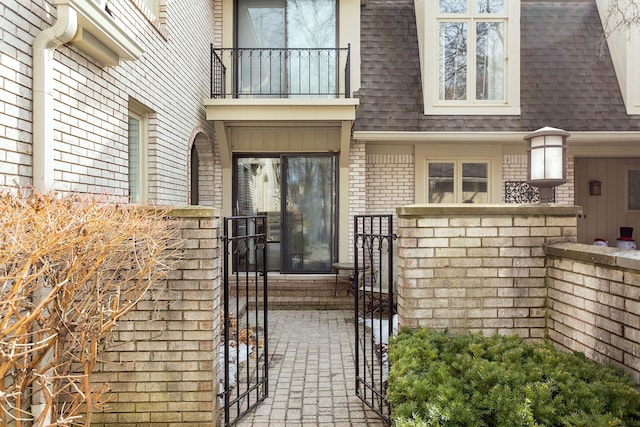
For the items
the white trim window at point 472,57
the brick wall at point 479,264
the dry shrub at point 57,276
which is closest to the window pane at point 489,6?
the white trim window at point 472,57

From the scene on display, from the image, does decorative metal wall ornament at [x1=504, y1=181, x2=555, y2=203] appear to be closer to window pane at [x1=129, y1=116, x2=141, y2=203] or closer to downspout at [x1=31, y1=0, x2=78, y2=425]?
window pane at [x1=129, y1=116, x2=141, y2=203]

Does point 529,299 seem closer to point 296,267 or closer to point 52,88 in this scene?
point 52,88

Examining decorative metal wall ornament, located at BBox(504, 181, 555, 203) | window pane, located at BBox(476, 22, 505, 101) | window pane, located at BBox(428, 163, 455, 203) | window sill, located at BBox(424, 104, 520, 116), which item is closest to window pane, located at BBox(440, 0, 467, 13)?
window pane, located at BBox(476, 22, 505, 101)

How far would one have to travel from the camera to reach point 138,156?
4.86 m

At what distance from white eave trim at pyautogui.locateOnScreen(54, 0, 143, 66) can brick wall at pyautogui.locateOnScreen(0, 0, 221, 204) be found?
11 cm

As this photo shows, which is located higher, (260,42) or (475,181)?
(260,42)

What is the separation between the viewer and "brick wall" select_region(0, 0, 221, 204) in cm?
266

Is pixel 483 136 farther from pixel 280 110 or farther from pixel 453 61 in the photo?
pixel 280 110

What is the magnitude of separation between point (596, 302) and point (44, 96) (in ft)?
13.1

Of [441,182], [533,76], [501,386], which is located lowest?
[501,386]

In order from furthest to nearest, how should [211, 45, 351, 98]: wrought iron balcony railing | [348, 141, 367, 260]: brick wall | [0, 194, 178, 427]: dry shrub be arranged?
1. [211, 45, 351, 98]: wrought iron balcony railing
2. [348, 141, 367, 260]: brick wall
3. [0, 194, 178, 427]: dry shrub

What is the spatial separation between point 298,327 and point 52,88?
13.8 ft

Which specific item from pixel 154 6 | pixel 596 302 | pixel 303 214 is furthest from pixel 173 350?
pixel 303 214

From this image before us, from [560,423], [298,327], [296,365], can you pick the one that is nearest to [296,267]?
[298,327]
